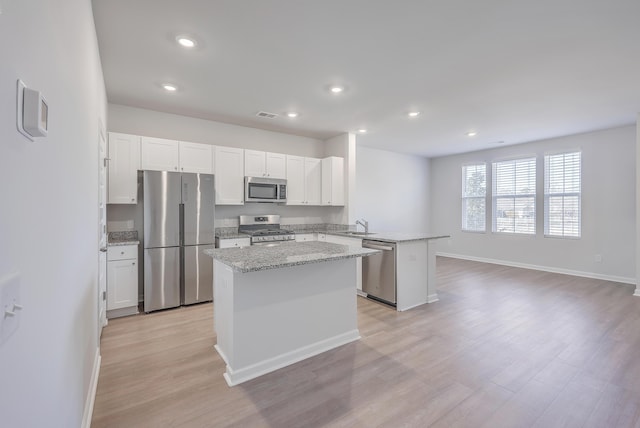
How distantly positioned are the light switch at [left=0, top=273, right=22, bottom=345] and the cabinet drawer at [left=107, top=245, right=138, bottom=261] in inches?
127

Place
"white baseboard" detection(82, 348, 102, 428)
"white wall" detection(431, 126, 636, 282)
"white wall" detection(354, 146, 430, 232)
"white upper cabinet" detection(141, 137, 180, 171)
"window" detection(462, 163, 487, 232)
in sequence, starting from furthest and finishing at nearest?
"window" detection(462, 163, 487, 232), "white wall" detection(354, 146, 430, 232), "white wall" detection(431, 126, 636, 282), "white upper cabinet" detection(141, 137, 180, 171), "white baseboard" detection(82, 348, 102, 428)

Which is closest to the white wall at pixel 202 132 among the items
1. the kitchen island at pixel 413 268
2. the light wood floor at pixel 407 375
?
the kitchen island at pixel 413 268

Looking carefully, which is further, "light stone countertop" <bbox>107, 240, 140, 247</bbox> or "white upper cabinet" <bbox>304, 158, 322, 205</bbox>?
"white upper cabinet" <bbox>304, 158, 322, 205</bbox>

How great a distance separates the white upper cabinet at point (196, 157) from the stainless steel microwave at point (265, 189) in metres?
0.61

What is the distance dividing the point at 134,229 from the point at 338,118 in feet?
11.0

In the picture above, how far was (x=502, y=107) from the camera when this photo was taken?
4.12 meters

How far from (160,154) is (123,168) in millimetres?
472

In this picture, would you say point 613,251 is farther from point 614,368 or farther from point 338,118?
point 338,118

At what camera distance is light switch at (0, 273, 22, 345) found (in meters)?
0.65

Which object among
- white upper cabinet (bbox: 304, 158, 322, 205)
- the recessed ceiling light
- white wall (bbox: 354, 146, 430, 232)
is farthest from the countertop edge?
white wall (bbox: 354, 146, 430, 232)

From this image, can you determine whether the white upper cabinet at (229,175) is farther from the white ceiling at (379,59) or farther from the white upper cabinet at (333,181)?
the white upper cabinet at (333,181)

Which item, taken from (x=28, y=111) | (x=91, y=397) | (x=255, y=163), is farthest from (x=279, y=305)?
(x=255, y=163)

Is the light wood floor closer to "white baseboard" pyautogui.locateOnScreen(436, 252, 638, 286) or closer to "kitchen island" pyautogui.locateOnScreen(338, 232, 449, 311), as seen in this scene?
"kitchen island" pyautogui.locateOnScreen(338, 232, 449, 311)

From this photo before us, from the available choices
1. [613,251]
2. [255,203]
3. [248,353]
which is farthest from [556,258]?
[248,353]
